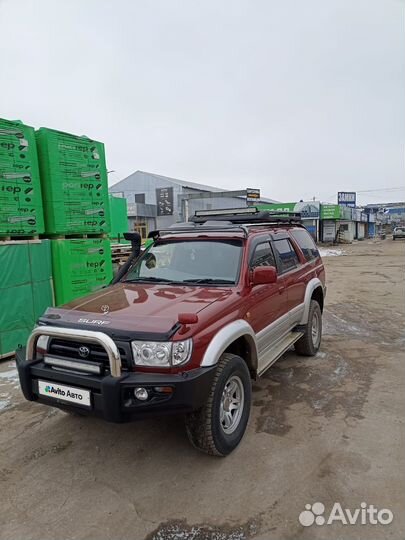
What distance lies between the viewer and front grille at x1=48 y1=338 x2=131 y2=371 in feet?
8.77

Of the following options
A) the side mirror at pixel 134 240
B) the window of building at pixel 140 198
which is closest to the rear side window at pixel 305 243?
the side mirror at pixel 134 240

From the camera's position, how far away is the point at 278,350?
415 cm

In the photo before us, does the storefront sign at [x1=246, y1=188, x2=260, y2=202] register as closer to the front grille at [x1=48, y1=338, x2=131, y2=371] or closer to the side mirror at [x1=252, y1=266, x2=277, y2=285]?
the side mirror at [x1=252, y1=266, x2=277, y2=285]

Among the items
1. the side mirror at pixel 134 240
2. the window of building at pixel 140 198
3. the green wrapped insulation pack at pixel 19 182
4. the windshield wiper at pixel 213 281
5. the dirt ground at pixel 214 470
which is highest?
the window of building at pixel 140 198

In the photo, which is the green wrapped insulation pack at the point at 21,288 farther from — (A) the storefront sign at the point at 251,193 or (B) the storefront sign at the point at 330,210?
(B) the storefront sign at the point at 330,210

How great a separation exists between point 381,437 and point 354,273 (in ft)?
42.4

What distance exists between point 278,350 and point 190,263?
1.38 metres

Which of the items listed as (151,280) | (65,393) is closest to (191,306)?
(151,280)

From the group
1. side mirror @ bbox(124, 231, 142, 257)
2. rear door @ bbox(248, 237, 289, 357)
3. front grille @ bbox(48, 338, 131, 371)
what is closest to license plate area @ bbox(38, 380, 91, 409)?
front grille @ bbox(48, 338, 131, 371)

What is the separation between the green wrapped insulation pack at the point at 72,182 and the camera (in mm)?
5977

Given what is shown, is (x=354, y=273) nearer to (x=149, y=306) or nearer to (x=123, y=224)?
(x=123, y=224)

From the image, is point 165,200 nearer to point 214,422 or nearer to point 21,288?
point 21,288

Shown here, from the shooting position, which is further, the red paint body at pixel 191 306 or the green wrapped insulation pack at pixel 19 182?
the green wrapped insulation pack at pixel 19 182

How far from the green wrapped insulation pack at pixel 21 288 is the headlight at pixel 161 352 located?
3.64m
